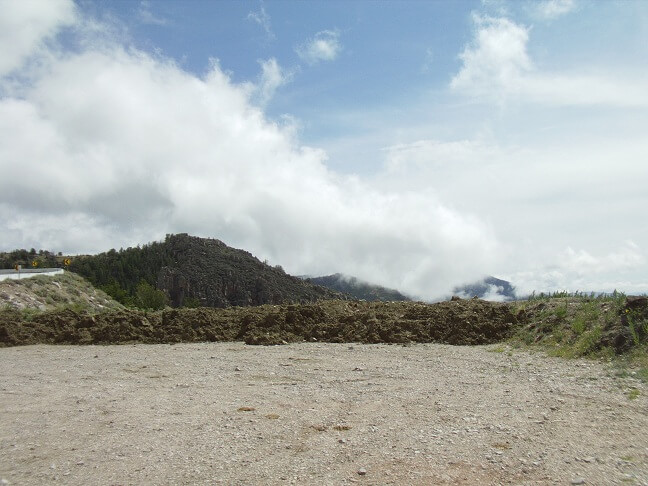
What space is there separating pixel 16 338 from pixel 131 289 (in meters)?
34.6

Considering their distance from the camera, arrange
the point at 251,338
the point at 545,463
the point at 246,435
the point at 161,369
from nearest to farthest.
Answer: the point at 545,463 < the point at 246,435 < the point at 161,369 < the point at 251,338

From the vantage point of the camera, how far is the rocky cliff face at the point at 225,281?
151 ft

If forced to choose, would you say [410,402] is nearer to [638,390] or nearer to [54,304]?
[638,390]

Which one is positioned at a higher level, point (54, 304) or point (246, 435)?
point (54, 304)

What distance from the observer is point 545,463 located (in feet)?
18.6

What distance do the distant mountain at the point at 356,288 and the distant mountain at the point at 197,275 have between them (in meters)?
7.23

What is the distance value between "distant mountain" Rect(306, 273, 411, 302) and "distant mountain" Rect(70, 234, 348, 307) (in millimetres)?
7235

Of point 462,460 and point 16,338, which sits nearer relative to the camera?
point 462,460

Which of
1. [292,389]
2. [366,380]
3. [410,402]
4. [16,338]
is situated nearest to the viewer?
[410,402]

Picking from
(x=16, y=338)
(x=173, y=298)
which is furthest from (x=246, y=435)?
(x=173, y=298)

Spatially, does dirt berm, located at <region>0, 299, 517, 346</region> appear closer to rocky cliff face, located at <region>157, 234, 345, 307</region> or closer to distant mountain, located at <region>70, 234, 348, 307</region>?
distant mountain, located at <region>70, 234, 348, 307</region>

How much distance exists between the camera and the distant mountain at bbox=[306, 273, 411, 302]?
57.0 meters

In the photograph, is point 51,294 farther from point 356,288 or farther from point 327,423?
point 356,288

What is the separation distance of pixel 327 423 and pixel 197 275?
148 feet
